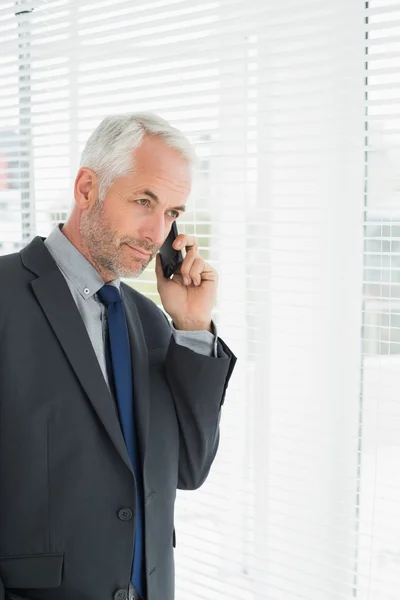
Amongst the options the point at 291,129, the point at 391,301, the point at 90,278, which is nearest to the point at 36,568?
the point at 90,278

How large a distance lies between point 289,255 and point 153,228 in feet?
1.44

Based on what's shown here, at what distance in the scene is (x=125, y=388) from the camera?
135cm

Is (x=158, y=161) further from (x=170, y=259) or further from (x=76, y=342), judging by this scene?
(x=76, y=342)

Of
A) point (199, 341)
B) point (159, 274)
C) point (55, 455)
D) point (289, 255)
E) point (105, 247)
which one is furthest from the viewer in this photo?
point (289, 255)

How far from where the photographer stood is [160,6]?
1.76 meters

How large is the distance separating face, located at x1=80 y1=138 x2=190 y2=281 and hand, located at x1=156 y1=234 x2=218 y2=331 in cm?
17

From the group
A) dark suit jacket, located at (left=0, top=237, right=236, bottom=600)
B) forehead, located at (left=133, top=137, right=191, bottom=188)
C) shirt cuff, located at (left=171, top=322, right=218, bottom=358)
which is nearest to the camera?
dark suit jacket, located at (left=0, top=237, right=236, bottom=600)

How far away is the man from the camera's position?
1.22 metres

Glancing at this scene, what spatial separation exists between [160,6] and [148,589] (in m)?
1.37

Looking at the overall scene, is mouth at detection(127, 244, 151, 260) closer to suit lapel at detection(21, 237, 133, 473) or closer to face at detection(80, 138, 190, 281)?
face at detection(80, 138, 190, 281)

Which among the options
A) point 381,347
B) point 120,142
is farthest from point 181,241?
point 381,347

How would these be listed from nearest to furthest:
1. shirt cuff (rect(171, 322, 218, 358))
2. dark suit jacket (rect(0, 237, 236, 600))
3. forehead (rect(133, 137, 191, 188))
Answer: dark suit jacket (rect(0, 237, 236, 600)) < forehead (rect(133, 137, 191, 188)) < shirt cuff (rect(171, 322, 218, 358))

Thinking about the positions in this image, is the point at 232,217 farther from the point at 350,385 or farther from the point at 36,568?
the point at 36,568

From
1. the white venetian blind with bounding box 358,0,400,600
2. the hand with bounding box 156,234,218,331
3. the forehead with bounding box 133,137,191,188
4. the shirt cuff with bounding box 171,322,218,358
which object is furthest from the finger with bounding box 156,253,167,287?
the white venetian blind with bounding box 358,0,400,600
